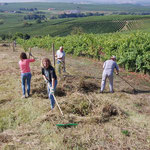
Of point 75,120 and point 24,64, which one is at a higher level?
point 24,64

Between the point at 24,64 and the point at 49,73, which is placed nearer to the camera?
the point at 49,73

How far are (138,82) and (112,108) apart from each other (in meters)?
5.23

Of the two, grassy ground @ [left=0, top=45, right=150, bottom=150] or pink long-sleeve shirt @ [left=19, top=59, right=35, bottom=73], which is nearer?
grassy ground @ [left=0, top=45, right=150, bottom=150]

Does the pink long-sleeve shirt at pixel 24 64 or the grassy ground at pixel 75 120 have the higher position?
the pink long-sleeve shirt at pixel 24 64

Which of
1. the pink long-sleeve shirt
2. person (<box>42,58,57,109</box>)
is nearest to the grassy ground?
person (<box>42,58,57,109</box>)

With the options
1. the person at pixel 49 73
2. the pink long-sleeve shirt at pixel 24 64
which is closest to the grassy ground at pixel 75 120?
the person at pixel 49 73

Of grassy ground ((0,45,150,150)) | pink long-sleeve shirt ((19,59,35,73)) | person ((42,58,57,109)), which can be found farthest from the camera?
pink long-sleeve shirt ((19,59,35,73))

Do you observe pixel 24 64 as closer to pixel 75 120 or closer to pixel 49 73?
pixel 49 73

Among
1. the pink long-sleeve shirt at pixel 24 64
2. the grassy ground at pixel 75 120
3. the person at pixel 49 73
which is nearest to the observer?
the grassy ground at pixel 75 120

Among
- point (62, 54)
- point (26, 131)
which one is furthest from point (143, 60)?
point (26, 131)

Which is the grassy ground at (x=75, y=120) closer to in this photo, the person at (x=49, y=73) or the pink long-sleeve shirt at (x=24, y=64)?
the person at (x=49, y=73)

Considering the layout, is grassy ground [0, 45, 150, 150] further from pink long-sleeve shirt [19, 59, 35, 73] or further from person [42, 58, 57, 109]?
pink long-sleeve shirt [19, 59, 35, 73]

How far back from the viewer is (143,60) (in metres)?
12.6

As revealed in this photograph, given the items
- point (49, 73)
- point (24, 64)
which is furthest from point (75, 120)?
point (24, 64)
